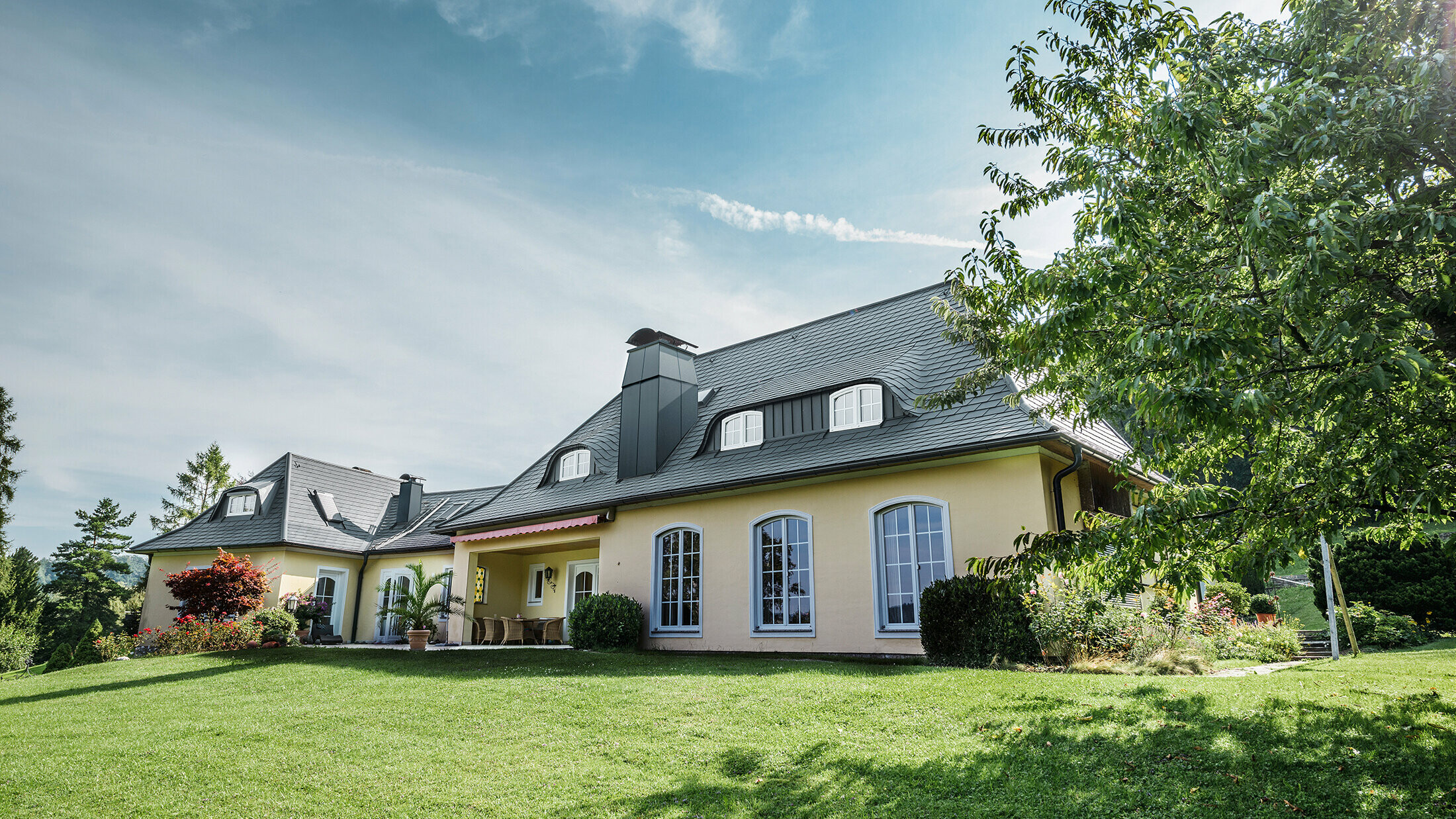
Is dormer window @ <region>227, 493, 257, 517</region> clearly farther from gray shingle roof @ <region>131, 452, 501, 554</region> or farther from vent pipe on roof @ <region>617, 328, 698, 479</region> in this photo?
vent pipe on roof @ <region>617, 328, 698, 479</region>

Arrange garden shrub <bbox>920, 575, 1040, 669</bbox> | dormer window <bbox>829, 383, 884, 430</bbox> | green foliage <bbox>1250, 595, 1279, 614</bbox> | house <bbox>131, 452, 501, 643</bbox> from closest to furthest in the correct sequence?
1. garden shrub <bbox>920, 575, 1040, 669</bbox>
2. dormer window <bbox>829, 383, 884, 430</bbox>
3. green foliage <bbox>1250, 595, 1279, 614</bbox>
4. house <bbox>131, 452, 501, 643</bbox>

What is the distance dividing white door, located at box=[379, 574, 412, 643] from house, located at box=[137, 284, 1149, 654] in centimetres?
75

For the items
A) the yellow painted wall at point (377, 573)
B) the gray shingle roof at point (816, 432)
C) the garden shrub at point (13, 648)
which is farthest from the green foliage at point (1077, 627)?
the garden shrub at point (13, 648)

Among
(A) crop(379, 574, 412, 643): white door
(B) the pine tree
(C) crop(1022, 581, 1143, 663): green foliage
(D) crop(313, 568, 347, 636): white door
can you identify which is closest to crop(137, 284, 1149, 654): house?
(D) crop(313, 568, 347, 636): white door

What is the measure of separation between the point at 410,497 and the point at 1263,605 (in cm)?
2916

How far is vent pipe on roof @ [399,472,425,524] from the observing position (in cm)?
2798

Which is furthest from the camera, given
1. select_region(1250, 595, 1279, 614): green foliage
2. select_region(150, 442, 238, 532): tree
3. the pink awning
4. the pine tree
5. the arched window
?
select_region(150, 442, 238, 532): tree

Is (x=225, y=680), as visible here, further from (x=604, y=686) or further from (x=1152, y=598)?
(x=1152, y=598)

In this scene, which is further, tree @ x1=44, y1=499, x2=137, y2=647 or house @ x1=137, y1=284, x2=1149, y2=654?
tree @ x1=44, y1=499, x2=137, y2=647

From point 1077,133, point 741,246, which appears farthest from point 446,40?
point 1077,133

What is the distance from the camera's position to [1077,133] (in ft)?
20.7

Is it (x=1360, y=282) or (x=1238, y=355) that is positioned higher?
(x=1360, y=282)

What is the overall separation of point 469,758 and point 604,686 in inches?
119

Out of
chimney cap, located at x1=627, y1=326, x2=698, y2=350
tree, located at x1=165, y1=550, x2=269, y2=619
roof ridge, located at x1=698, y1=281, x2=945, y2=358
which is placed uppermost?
roof ridge, located at x1=698, y1=281, x2=945, y2=358
